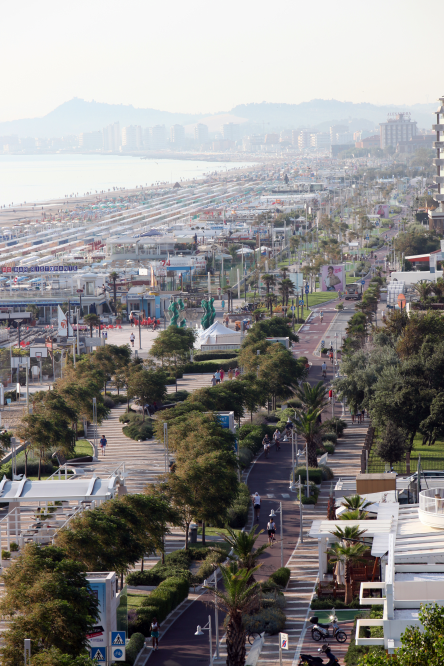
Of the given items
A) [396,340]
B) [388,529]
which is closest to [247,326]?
[396,340]

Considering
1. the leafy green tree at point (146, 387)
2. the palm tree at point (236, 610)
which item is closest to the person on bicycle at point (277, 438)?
the leafy green tree at point (146, 387)

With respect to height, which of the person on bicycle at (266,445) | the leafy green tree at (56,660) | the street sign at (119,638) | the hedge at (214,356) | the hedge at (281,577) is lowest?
the hedge at (214,356)

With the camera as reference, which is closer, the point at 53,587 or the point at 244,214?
the point at 53,587

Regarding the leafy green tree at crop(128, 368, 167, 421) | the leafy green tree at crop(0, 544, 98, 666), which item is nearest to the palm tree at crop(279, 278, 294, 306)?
the leafy green tree at crop(128, 368, 167, 421)

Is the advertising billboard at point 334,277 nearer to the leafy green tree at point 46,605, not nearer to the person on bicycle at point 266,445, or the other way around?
the person on bicycle at point 266,445

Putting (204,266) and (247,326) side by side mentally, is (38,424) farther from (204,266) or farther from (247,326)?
(204,266)

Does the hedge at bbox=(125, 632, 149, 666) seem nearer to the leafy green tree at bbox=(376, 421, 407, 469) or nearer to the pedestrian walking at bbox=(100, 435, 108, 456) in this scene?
the leafy green tree at bbox=(376, 421, 407, 469)
